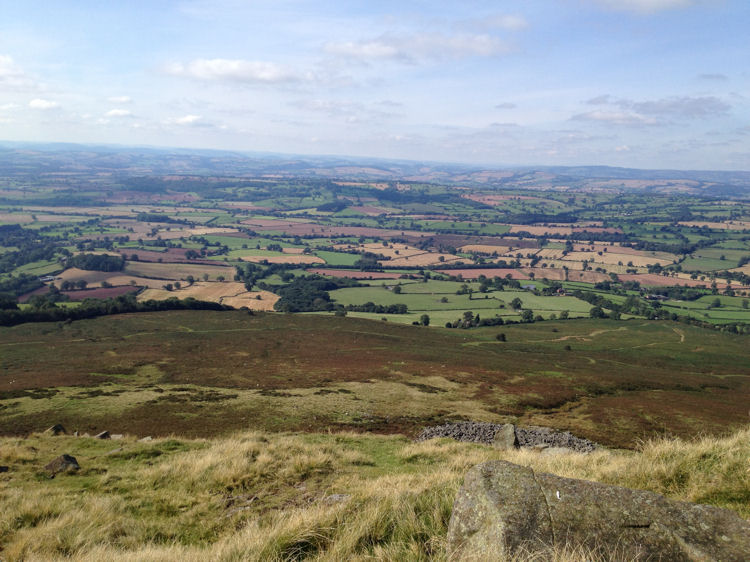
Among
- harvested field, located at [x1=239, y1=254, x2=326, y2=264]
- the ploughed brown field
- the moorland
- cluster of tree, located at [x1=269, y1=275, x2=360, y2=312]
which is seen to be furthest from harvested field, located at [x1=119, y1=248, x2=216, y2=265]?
the ploughed brown field

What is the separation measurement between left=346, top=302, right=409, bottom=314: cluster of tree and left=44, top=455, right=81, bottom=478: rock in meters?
102

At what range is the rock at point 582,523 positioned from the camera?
22.4 ft

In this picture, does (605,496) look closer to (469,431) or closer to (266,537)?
(266,537)

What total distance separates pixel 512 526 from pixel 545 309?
124356 mm

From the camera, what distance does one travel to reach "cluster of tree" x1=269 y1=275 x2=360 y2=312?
120m

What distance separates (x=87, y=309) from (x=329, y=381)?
63.6m

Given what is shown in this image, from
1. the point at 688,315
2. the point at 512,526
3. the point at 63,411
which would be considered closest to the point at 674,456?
the point at 512,526

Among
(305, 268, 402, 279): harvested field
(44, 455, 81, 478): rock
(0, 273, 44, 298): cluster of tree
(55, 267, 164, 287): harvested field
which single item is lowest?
(0, 273, 44, 298): cluster of tree

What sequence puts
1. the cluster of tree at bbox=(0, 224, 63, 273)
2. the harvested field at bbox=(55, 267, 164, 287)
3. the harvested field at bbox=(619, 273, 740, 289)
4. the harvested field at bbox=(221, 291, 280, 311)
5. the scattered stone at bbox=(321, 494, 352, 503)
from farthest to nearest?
the harvested field at bbox=(619, 273, 740, 289), the cluster of tree at bbox=(0, 224, 63, 273), the harvested field at bbox=(55, 267, 164, 287), the harvested field at bbox=(221, 291, 280, 311), the scattered stone at bbox=(321, 494, 352, 503)

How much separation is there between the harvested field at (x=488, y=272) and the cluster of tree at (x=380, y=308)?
180ft

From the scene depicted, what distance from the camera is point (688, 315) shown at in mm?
120250

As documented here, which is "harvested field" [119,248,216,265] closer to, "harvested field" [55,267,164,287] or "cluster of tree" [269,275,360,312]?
"harvested field" [55,267,164,287]

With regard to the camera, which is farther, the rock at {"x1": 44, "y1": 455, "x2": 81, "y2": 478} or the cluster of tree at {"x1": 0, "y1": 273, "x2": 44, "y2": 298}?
the cluster of tree at {"x1": 0, "y1": 273, "x2": 44, "y2": 298}

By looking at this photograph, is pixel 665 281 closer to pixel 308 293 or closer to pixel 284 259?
pixel 308 293
